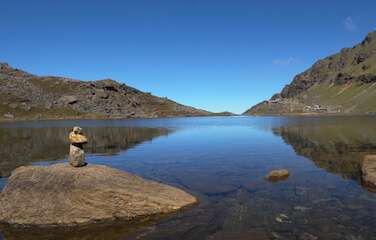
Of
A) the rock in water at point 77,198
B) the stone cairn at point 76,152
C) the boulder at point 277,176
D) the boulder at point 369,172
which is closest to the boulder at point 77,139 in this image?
the stone cairn at point 76,152

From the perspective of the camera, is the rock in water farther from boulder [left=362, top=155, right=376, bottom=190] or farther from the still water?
boulder [left=362, top=155, right=376, bottom=190]

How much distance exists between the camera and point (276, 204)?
931 inches

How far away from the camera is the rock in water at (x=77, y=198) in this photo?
803 inches

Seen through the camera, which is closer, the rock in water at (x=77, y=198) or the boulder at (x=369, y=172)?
the rock in water at (x=77, y=198)

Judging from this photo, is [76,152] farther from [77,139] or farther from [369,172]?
[369,172]

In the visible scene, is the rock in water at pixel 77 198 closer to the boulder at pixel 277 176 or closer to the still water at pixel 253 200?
the still water at pixel 253 200

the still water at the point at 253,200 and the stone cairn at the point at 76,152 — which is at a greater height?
the stone cairn at the point at 76,152

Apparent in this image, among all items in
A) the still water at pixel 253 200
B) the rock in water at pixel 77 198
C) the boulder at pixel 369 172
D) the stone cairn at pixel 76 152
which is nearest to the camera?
the still water at pixel 253 200

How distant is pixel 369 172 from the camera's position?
1179 inches

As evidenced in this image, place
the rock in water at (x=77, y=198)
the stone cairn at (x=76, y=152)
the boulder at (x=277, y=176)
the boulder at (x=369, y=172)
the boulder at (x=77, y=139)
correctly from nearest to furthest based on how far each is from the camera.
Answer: the rock in water at (x=77, y=198)
the stone cairn at (x=76, y=152)
the boulder at (x=77, y=139)
the boulder at (x=369, y=172)
the boulder at (x=277, y=176)

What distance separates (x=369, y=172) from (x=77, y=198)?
25211 mm

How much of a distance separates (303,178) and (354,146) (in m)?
30.4

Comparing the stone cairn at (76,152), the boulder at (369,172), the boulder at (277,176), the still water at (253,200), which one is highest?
the stone cairn at (76,152)

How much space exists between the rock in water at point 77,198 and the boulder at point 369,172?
1592 cm
